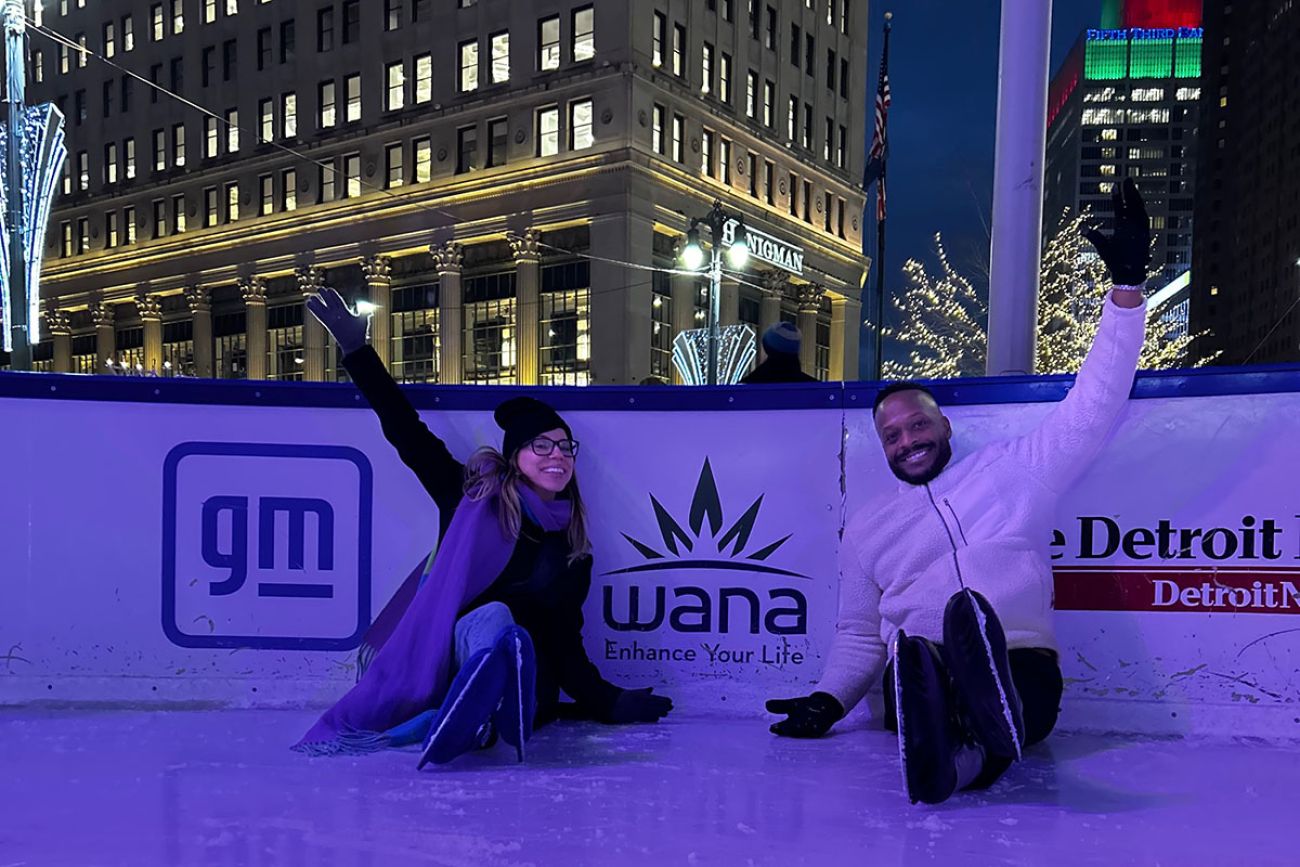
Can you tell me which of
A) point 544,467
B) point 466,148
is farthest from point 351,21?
point 544,467

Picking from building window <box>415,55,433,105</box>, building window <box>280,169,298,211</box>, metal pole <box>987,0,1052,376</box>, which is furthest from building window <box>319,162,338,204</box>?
metal pole <box>987,0,1052,376</box>

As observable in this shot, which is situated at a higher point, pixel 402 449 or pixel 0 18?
pixel 0 18

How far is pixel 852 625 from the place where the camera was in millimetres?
3646

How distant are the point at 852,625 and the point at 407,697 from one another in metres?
1.73

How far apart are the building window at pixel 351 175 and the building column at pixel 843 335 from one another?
1024 inches

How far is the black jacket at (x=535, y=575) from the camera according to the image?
3.66m

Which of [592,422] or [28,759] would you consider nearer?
[28,759]

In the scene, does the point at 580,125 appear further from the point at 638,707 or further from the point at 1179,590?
the point at 1179,590

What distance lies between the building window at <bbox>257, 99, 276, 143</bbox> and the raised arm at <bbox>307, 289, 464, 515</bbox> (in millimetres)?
49686

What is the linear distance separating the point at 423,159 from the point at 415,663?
43216mm

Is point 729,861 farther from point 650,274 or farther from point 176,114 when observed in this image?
point 176,114

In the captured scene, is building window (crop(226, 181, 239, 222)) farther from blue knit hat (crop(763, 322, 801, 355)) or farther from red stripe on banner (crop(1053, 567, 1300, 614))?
red stripe on banner (crop(1053, 567, 1300, 614))

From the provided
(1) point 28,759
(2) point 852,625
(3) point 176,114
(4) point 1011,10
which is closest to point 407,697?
(1) point 28,759

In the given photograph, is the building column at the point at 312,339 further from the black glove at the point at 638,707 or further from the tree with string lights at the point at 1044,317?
the black glove at the point at 638,707
